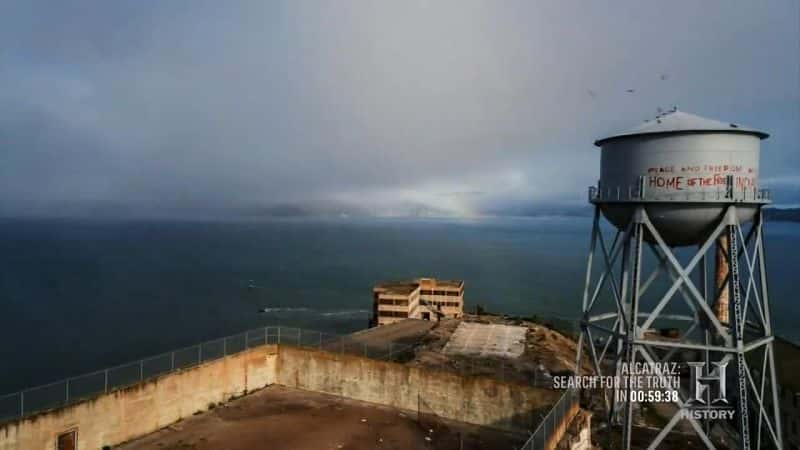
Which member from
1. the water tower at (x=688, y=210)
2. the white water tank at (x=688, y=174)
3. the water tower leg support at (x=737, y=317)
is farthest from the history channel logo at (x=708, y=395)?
the white water tank at (x=688, y=174)

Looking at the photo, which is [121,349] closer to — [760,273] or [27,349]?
[27,349]

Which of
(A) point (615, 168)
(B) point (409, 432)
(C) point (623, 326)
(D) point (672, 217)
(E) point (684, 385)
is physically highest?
(A) point (615, 168)

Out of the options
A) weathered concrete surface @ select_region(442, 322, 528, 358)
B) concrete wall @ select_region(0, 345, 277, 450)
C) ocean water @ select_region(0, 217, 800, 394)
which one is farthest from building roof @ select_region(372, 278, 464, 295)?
concrete wall @ select_region(0, 345, 277, 450)

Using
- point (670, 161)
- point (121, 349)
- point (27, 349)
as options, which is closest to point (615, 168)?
point (670, 161)

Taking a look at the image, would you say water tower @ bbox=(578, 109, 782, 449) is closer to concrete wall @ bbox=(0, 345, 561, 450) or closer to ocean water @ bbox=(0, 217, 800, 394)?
concrete wall @ bbox=(0, 345, 561, 450)

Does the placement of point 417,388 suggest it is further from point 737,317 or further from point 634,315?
point 737,317

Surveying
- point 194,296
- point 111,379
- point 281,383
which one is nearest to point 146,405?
point 111,379
